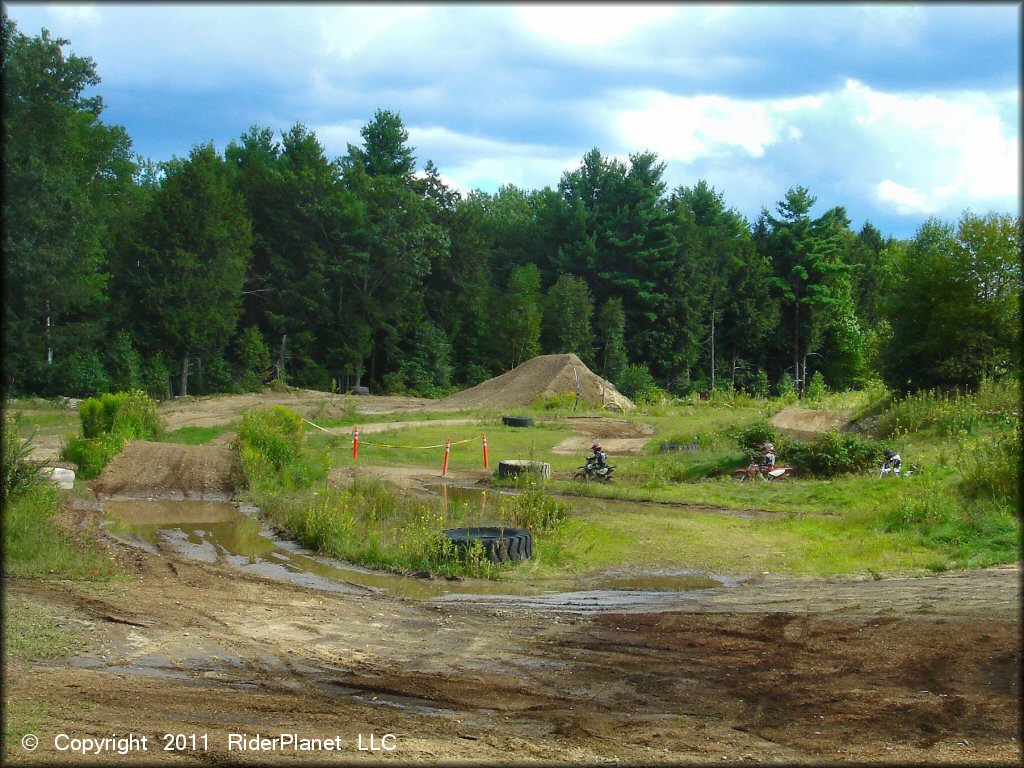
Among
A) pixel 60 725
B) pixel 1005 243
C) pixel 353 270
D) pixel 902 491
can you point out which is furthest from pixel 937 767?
pixel 353 270

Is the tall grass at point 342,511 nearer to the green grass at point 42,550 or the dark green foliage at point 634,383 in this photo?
the green grass at point 42,550

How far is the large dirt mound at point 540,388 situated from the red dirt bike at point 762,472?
21429 mm

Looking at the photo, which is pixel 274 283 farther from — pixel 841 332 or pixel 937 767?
pixel 937 767

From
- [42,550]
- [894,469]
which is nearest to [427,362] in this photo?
[894,469]

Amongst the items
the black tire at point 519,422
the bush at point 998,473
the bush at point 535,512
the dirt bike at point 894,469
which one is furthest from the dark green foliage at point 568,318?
the bush at point 998,473

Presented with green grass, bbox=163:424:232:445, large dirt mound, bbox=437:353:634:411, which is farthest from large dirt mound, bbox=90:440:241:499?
large dirt mound, bbox=437:353:634:411

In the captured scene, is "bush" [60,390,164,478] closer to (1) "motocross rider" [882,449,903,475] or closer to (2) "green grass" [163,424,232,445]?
(2) "green grass" [163,424,232,445]

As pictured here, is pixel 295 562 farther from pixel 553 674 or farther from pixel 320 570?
pixel 553 674

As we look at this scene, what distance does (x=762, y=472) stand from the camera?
878 inches

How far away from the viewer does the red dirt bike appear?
22125 millimetres

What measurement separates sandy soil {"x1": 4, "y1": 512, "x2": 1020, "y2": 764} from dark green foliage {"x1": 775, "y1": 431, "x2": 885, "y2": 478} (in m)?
9.77

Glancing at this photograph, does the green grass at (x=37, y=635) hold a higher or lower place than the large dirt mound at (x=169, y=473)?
lower

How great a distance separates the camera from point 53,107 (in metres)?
40.0

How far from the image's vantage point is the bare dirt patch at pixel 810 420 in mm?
31145
